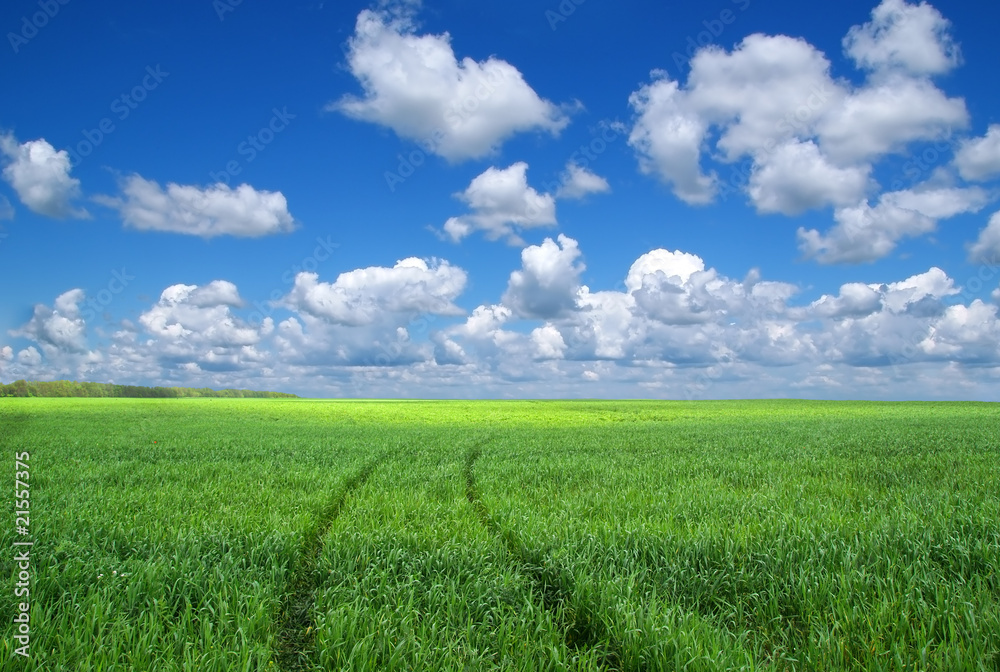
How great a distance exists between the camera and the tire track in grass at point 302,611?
4.74 m

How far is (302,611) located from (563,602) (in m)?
2.76

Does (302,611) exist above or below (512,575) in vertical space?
below

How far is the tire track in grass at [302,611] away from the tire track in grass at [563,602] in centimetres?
231

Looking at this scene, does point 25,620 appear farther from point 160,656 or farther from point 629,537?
point 629,537

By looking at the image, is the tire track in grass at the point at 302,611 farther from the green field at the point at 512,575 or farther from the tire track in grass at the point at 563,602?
the tire track in grass at the point at 563,602

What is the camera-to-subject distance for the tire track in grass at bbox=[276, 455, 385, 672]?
4.74 m

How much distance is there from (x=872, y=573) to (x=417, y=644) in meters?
4.95

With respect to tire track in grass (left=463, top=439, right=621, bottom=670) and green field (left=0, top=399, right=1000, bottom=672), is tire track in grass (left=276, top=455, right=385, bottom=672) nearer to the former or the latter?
green field (left=0, top=399, right=1000, bottom=672)

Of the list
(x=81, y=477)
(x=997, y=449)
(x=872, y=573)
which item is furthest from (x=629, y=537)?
(x=997, y=449)

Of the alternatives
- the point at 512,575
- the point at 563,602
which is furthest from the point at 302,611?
the point at 563,602

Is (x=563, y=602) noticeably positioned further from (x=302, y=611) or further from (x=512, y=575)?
(x=302, y=611)

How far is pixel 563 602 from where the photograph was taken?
18.1 feet

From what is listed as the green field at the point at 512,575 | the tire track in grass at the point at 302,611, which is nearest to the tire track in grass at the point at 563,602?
the green field at the point at 512,575

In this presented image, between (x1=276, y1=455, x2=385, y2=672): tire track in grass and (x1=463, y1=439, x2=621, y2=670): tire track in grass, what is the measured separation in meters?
2.31
